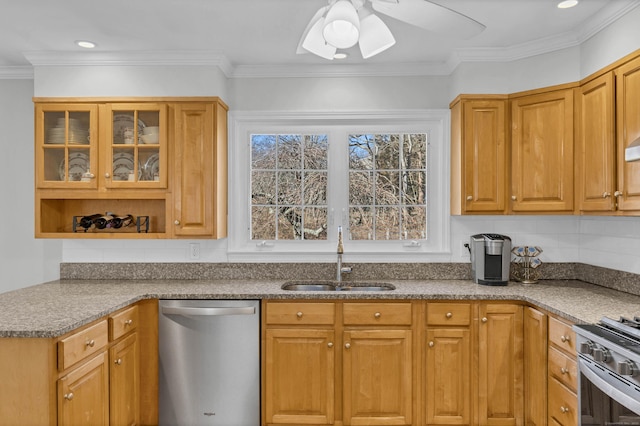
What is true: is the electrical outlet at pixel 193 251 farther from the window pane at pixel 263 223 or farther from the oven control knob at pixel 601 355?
the oven control knob at pixel 601 355

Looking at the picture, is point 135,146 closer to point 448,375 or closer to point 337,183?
point 337,183

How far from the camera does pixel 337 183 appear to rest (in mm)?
3416

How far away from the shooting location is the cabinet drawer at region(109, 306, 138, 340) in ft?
7.77

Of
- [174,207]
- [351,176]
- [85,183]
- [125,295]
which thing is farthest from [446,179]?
[85,183]

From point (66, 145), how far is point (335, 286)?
6.98 feet

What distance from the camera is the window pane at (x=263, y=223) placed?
3.44 metres

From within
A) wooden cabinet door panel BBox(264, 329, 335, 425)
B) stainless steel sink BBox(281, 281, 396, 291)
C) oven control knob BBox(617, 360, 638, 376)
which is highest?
stainless steel sink BBox(281, 281, 396, 291)

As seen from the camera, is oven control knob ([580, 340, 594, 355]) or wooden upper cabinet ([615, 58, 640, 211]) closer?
oven control knob ([580, 340, 594, 355])

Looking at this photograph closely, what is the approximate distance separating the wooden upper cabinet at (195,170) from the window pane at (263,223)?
405 millimetres

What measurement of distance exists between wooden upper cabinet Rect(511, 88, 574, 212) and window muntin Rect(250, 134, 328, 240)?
1368 millimetres

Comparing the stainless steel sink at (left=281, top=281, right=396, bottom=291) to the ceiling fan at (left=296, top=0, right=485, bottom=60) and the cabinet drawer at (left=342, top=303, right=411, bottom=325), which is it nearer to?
the cabinet drawer at (left=342, top=303, right=411, bottom=325)

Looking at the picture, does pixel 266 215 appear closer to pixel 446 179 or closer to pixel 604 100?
pixel 446 179

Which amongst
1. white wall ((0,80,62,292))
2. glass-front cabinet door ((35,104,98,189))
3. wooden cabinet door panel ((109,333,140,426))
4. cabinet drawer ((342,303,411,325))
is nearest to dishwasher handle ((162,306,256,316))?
wooden cabinet door panel ((109,333,140,426))

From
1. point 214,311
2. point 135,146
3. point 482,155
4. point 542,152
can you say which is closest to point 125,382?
point 214,311
